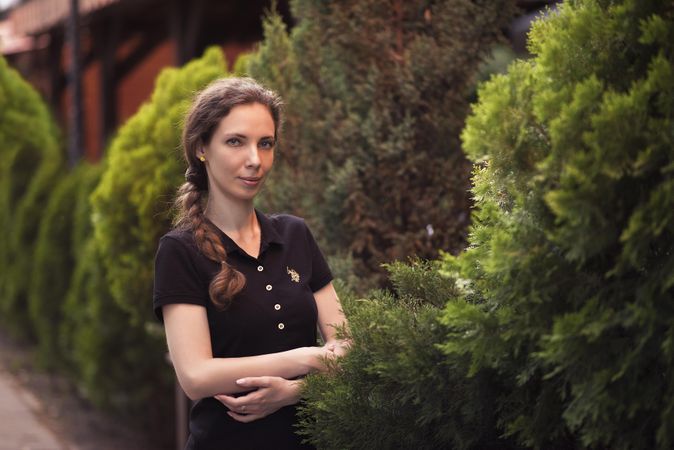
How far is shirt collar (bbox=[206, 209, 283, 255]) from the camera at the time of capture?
9.31 ft

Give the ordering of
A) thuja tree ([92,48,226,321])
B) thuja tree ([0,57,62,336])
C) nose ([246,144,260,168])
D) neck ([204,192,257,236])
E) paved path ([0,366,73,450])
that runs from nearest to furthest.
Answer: nose ([246,144,260,168]) < neck ([204,192,257,236]) < thuja tree ([92,48,226,321]) < paved path ([0,366,73,450]) < thuja tree ([0,57,62,336])

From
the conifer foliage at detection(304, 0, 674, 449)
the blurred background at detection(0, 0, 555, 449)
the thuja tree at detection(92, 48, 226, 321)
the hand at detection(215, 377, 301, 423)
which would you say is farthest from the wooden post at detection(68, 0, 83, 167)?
the conifer foliage at detection(304, 0, 674, 449)

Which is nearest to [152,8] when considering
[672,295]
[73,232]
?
[73,232]

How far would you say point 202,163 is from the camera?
2.97 metres

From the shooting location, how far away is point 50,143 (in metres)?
10.8

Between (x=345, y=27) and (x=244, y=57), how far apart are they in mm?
809

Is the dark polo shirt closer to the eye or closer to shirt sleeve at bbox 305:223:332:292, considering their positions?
shirt sleeve at bbox 305:223:332:292

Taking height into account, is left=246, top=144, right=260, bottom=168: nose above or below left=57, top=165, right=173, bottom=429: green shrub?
above

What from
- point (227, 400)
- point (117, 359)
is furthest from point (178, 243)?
point (117, 359)

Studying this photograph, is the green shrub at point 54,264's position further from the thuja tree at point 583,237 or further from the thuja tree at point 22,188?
the thuja tree at point 583,237

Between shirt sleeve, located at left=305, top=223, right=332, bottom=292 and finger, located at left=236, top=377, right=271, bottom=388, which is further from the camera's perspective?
shirt sleeve, located at left=305, top=223, right=332, bottom=292

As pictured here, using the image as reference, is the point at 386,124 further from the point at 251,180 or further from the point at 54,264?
the point at 54,264

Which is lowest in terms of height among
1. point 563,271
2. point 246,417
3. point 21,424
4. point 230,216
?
point 21,424

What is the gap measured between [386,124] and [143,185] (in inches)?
75.7
